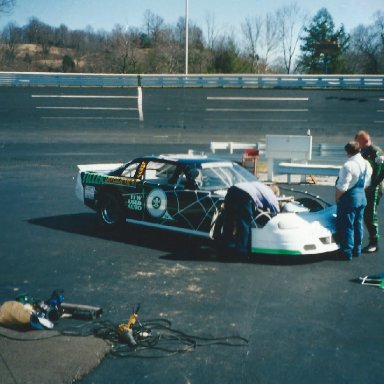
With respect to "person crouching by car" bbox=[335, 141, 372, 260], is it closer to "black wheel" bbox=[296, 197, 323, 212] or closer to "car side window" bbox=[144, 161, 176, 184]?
"black wheel" bbox=[296, 197, 323, 212]

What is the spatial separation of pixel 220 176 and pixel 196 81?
90.9 feet

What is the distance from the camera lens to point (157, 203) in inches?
345

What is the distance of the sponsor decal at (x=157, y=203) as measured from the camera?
28.5ft

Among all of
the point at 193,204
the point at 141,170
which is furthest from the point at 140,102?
the point at 193,204

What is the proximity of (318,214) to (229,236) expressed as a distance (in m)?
1.33

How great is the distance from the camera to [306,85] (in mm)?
34812

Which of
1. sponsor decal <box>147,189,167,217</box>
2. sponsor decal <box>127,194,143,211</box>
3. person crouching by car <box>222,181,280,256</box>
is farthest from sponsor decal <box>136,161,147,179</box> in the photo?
person crouching by car <box>222,181,280,256</box>

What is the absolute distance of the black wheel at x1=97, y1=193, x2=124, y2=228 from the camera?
9398mm

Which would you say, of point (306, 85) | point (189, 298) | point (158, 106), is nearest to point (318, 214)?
point (189, 298)

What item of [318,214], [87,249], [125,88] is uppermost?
[125,88]

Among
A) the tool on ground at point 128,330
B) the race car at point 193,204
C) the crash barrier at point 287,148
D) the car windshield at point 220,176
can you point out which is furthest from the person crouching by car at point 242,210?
the crash barrier at point 287,148

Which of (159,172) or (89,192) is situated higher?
(159,172)

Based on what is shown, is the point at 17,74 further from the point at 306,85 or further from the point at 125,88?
the point at 306,85

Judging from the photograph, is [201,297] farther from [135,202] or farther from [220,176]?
[135,202]
